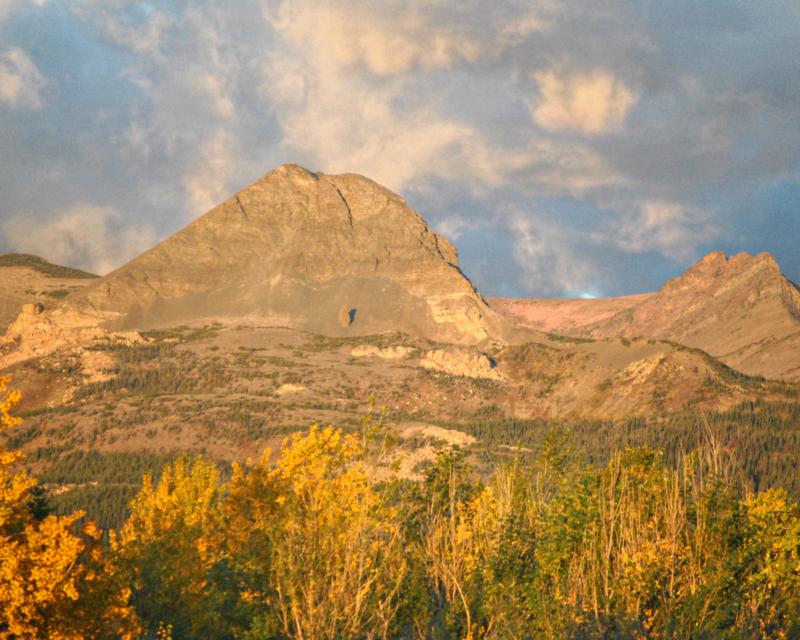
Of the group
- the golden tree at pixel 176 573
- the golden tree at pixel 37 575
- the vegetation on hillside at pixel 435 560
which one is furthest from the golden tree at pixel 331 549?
the golden tree at pixel 176 573

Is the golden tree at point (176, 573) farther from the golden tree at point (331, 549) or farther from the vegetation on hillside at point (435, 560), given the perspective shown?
the golden tree at point (331, 549)

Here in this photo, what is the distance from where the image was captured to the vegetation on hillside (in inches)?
1179

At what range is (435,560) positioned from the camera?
4012 centimetres

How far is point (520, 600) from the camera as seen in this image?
1375 inches

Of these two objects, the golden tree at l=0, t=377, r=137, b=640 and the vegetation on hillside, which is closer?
the vegetation on hillside

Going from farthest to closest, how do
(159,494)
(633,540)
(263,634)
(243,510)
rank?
(159,494), (243,510), (633,540), (263,634)

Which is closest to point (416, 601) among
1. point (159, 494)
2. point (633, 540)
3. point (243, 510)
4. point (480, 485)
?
point (633, 540)

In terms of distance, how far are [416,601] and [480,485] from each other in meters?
18.5

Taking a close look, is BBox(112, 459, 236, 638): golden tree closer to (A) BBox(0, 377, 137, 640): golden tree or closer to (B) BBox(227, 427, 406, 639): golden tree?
(A) BBox(0, 377, 137, 640): golden tree

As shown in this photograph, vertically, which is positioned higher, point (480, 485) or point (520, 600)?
point (480, 485)

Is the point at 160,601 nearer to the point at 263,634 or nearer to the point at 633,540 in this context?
the point at 263,634

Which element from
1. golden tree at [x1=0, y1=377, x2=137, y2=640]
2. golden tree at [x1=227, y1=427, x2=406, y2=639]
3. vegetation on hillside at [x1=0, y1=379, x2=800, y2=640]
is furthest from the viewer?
golden tree at [x1=0, y1=377, x2=137, y2=640]

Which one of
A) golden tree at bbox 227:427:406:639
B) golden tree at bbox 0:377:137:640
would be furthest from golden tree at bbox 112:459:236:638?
golden tree at bbox 227:427:406:639

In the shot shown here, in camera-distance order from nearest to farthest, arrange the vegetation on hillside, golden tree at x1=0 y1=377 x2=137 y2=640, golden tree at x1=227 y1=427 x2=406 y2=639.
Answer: golden tree at x1=227 y1=427 x2=406 y2=639, the vegetation on hillside, golden tree at x1=0 y1=377 x2=137 y2=640
